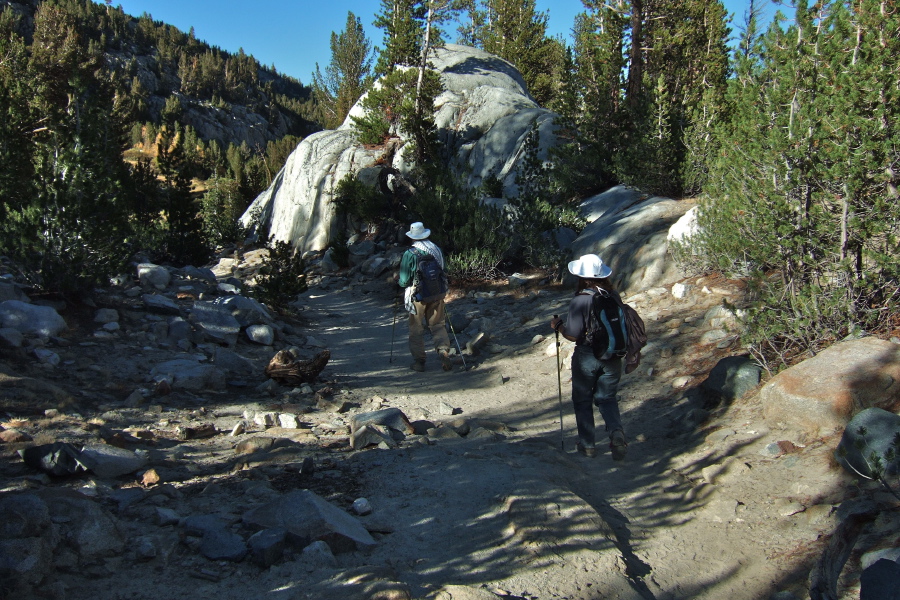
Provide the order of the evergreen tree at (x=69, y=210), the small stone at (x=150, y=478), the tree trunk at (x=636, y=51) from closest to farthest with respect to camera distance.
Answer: the small stone at (x=150, y=478), the evergreen tree at (x=69, y=210), the tree trunk at (x=636, y=51)

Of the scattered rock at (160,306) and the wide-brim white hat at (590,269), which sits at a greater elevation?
the scattered rock at (160,306)

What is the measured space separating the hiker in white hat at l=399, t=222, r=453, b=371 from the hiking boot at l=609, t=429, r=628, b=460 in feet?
11.3

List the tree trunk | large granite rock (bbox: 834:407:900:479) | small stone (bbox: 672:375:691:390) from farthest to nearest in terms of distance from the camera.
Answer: the tree trunk
small stone (bbox: 672:375:691:390)
large granite rock (bbox: 834:407:900:479)

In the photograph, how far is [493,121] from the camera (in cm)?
1920

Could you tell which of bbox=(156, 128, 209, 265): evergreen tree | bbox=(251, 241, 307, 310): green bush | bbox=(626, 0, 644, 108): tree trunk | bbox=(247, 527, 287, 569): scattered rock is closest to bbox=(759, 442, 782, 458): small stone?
bbox=(247, 527, 287, 569): scattered rock

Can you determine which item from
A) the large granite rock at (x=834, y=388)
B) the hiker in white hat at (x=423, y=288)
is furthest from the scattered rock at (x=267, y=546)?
the hiker in white hat at (x=423, y=288)

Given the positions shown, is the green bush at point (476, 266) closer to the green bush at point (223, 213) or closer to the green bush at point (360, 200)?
the green bush at point (360, 200)

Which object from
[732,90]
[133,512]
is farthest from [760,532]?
[732,90]

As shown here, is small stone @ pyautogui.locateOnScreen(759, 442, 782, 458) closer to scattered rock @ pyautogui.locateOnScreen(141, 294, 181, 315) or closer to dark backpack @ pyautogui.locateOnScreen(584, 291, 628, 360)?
dark backpack @ pyautogui.locateOnScreen(584, 291, 628, 360)

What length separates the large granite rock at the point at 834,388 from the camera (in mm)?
4059

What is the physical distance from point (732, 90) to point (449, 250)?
289 inches

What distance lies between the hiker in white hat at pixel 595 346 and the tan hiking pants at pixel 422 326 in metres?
3.16

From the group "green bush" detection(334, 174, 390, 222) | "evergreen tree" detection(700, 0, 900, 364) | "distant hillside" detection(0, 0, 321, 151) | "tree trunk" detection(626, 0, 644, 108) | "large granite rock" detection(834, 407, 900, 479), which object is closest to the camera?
"large granite rock" detection(834, 407, 900, 479)

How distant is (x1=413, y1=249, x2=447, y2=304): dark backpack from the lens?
7.57m
